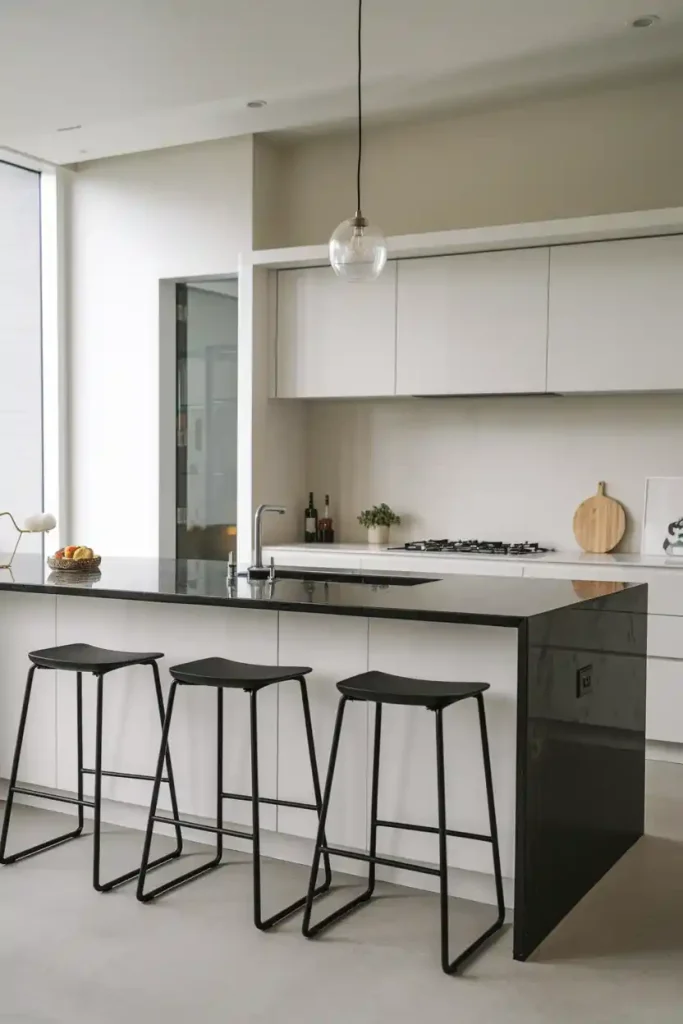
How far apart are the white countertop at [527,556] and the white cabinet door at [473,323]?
33.3 inches

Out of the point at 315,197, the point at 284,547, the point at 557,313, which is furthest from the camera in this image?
the point at 315,197

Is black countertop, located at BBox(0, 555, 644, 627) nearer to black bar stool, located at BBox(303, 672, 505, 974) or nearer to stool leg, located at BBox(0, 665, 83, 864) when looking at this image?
black bar stool, located at BBox(303, 672, 505, 974)

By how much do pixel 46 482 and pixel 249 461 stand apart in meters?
1.53

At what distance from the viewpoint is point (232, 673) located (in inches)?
125

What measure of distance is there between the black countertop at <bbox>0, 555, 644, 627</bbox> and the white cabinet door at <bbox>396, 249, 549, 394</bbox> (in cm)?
165

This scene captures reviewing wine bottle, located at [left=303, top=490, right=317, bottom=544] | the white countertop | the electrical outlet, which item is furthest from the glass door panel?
the electrical outlet

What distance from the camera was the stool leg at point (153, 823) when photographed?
3.17 metres

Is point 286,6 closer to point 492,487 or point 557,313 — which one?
point 557,313

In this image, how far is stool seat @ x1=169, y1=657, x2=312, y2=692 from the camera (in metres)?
3.01

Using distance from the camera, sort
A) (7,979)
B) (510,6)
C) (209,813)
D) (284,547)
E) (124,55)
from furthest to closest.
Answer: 1. (284,547)
2. (124,55)
3. (510,6)
4. (209,813)
5. (7,979)

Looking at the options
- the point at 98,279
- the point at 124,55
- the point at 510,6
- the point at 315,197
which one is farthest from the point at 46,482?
the point at 510,6

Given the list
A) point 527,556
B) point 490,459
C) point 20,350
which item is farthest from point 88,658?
point 20,350

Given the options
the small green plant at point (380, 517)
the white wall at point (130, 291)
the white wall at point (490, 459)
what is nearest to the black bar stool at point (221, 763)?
the small green plant at point (380, 517)

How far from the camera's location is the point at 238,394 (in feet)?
19.2
